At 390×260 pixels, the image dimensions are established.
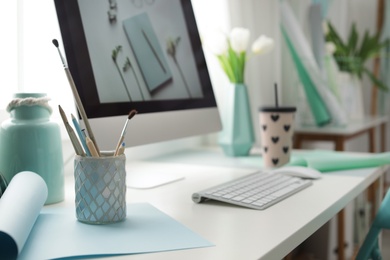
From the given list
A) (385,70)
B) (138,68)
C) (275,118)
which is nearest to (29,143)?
(138,68)

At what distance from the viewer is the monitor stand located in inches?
41.5

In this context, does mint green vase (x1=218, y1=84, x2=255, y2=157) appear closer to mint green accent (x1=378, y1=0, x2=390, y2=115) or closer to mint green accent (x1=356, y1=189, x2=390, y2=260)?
mint green accent (x1=356, y1=189, x2=390, y2=260)

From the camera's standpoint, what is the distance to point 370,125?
245 cm

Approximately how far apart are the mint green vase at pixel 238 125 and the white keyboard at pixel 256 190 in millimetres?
389

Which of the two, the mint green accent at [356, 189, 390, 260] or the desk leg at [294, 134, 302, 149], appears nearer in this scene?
the mint green accent at [356, 189, 390, 260]

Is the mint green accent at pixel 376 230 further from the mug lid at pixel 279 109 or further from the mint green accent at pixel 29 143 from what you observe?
the mint green accent at pixel 29 143

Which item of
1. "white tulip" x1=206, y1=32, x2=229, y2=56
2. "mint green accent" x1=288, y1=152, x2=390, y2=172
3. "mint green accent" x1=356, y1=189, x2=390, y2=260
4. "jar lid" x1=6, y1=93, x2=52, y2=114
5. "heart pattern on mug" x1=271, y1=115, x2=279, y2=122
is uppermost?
"white tulip" x1=206, y1=32, x2=229, y2=56

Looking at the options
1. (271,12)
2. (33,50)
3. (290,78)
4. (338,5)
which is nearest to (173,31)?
(33,50)

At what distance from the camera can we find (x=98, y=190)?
730mm

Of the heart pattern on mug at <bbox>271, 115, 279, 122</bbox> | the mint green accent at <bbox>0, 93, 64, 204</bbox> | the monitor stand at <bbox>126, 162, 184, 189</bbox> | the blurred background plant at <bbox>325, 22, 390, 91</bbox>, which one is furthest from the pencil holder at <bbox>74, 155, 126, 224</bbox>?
the blurred background plant at <bbox>325, 22, 390, 91</bbox>

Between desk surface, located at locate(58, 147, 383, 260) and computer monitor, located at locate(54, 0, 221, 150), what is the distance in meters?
0.12

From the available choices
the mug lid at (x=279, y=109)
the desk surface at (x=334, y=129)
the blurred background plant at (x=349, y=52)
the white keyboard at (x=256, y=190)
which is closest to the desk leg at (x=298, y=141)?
the desk surface at (x=334, y=129)

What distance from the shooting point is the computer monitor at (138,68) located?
933 mm

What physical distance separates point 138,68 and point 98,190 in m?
0.41
